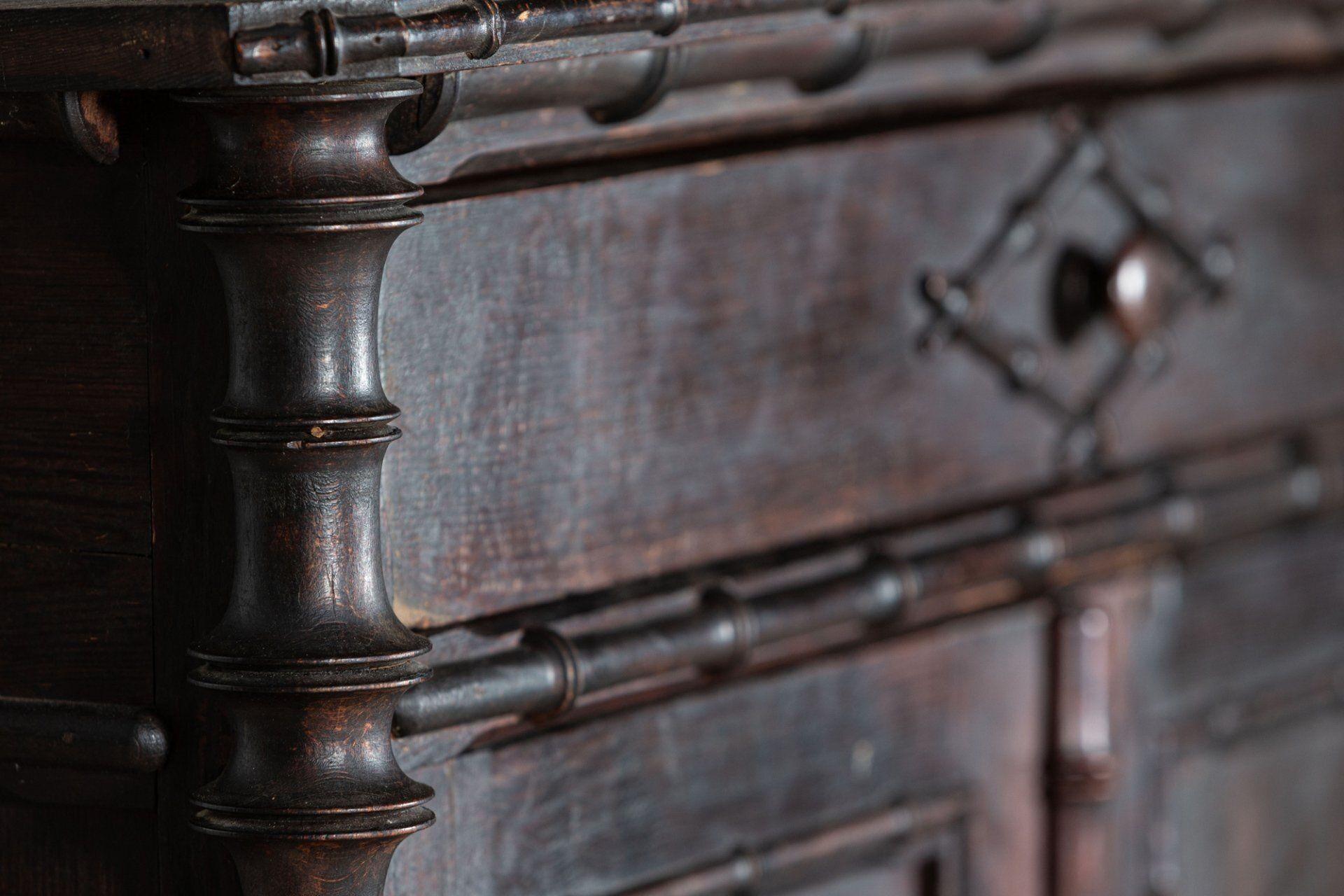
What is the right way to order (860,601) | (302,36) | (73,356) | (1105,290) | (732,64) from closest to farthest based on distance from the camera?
(302,36) → (73,356) → (732,64) → (860,601) → (1105,290)

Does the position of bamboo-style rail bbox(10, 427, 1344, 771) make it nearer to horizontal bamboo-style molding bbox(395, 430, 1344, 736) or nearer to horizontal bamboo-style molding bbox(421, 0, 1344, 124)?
horizontal bamboo-style molding bbox(395, 430, 1344, 736)

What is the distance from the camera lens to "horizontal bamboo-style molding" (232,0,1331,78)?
0.54 meters

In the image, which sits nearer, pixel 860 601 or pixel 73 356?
pixel 73 356

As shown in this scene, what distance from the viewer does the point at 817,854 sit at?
33.7 inches

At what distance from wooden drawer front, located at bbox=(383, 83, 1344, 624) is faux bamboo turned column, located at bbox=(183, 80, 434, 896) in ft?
0.23

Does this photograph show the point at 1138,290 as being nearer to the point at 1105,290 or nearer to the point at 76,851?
the point at 1105,290

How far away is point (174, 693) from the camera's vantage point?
0.64 m

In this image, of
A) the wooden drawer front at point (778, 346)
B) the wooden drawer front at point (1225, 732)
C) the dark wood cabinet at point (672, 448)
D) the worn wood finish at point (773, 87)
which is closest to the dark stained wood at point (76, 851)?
the dark wood cabinet at point (672, 448)

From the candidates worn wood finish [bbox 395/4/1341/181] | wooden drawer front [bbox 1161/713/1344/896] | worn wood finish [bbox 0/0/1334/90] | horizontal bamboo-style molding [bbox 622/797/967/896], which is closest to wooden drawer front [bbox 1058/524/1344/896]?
wooden drawer front [bbox 1161/713/1344/896]

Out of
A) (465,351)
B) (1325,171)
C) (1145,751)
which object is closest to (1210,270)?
(1325,171)

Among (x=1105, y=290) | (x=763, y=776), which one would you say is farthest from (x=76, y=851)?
(x=1105, y=290)

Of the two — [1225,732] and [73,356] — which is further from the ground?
[1225,732]

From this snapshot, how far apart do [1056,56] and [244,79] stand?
50 centimetres

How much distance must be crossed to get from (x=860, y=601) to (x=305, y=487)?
1.05ft
